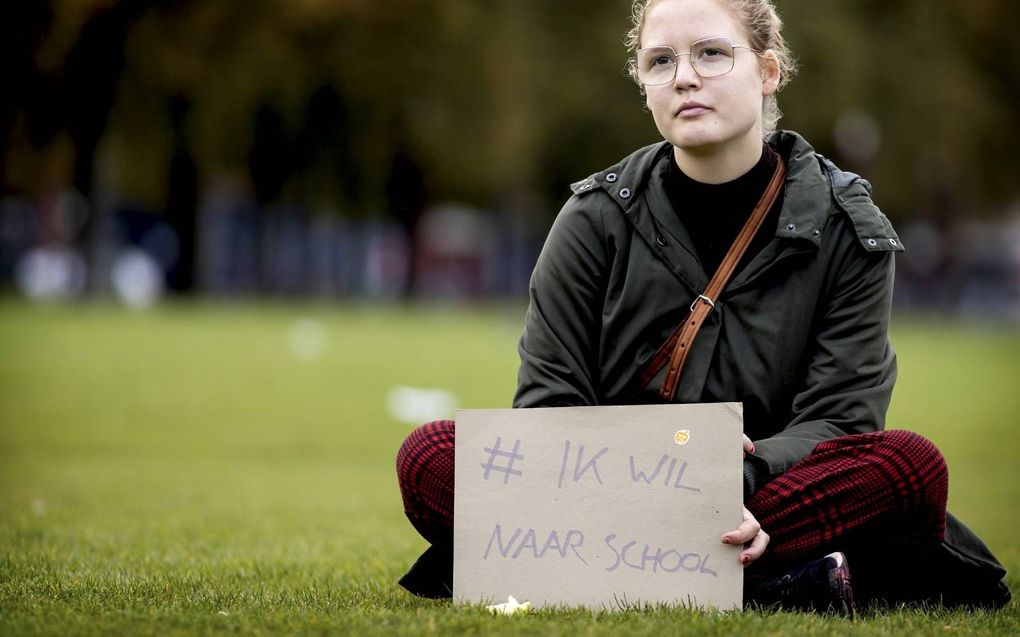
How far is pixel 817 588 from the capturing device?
12.9ft

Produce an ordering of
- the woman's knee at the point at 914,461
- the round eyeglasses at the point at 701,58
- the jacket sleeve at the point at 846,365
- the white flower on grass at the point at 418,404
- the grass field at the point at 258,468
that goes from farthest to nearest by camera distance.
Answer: the white flower on grass at the point at 418,404
the round eyeglasses at the point at 701,58
the jacket sleeve at the point at 846,365
the woman's knee at the point at 914,461
the grass field at the point at 258,468

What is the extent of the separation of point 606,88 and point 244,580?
26361 mm

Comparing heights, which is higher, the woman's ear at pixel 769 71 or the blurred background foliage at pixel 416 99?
the blurred background foliage at pixel 416 99

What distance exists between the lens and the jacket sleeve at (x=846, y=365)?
4.05 m

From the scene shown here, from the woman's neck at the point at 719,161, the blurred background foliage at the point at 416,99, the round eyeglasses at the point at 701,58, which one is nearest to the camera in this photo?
the round eyeglasses at the point at 701,58

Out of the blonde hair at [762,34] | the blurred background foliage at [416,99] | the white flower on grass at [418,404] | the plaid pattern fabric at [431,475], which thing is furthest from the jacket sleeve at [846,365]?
the blurred background foliage at [416,99]

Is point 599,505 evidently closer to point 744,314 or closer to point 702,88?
point 744,314

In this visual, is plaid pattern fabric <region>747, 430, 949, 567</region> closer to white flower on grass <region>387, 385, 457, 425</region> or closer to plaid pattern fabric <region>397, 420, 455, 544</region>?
plaid pattern fabric <region>397, 420, 455, 544</region>

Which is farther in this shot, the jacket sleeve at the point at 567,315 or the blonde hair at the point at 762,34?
the blonde hair at the point at 762,34

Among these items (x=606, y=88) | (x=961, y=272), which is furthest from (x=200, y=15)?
(x=961, y=272)

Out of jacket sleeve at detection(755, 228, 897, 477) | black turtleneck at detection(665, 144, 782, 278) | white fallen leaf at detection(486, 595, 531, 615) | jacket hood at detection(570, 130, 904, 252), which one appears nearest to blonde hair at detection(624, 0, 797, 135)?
jacket hood at detection(570, 130, 904, 252)

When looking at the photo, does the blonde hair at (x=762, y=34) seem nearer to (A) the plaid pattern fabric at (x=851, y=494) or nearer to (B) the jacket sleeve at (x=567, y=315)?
(B) the jacket sleeve at (x=567, y=315)

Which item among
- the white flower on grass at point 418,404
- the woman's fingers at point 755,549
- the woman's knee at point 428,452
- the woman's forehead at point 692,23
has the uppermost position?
the woman's forehead at point 692,23

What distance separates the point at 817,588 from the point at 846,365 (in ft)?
1.93
